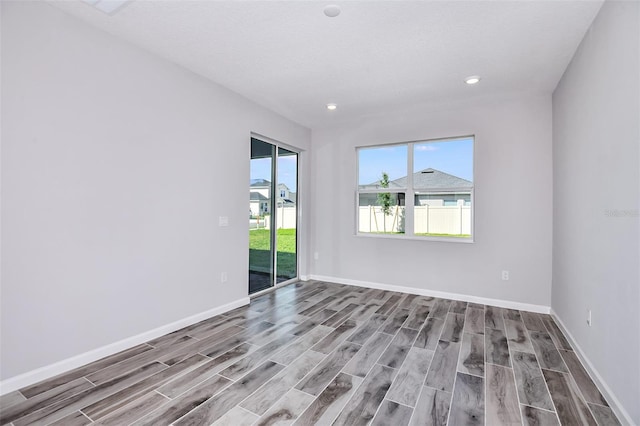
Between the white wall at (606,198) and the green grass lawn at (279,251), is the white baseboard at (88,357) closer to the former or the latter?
the green grass lawn at (279,251)

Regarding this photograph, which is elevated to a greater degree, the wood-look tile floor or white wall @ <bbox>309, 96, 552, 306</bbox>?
white wall @ <bbox>309, 96, 552, 306</bbox>

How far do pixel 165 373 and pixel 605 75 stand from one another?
12.4ft

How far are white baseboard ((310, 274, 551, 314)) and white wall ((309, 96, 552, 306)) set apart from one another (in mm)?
54

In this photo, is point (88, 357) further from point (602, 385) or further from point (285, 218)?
point (602, 385)

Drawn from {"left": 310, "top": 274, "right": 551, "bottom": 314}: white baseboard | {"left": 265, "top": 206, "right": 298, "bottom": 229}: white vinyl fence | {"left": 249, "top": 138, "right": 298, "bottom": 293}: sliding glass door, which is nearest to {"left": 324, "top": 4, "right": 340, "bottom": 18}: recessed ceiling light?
{"left": 249, "top": 138, "right": 298, "bottom": 293}: sliding glass door

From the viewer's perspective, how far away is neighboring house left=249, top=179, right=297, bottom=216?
4297mm

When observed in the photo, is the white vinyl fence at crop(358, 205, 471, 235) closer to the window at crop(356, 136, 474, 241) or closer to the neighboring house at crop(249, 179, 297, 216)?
the window at crop(356, 136, 474, 241)

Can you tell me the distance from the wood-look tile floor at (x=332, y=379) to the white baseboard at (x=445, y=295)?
0.29 metres

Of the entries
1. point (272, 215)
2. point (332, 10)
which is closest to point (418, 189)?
point (272, 215)

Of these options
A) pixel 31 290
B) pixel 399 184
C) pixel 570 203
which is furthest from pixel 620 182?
pixel 31 290

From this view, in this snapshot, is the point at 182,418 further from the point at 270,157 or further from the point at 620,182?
the point at 270,157

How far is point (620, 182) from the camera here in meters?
1.84

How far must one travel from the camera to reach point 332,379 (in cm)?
220

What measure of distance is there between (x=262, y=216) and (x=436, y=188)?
2577mm
